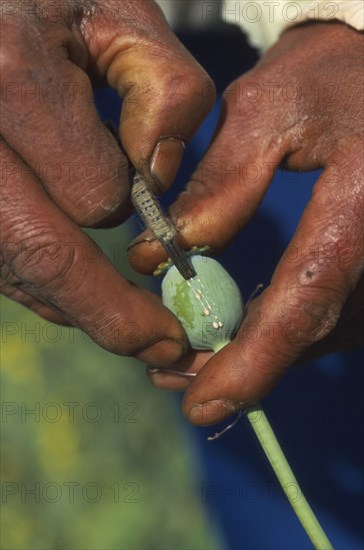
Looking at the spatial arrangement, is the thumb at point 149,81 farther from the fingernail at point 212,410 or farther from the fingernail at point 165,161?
the fingernail at point 212,410

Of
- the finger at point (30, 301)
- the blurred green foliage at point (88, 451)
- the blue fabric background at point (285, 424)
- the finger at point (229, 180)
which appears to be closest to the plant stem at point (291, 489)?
the finger at point (229, 180)

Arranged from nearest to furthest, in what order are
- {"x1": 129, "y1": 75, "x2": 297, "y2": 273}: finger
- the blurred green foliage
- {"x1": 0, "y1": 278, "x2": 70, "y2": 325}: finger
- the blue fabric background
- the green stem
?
the green stem < {"x1": 129, "y1": 75, "x2": 297, "y2": 273}: finger < {"x1": 0, "y1": 278, "x2": 70, "y2": 325}: finger < the blue fabric background < the blurred green foliage

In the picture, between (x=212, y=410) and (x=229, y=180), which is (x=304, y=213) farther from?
(x=212, y=410)

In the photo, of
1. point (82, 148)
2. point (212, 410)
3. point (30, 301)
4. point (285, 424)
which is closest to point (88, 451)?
point (285, 424)

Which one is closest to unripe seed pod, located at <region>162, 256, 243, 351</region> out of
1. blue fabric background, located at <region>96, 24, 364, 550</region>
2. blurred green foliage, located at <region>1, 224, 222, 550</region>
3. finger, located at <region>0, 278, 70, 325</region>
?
finger, located at <region>0, 278, 70, 325</region>

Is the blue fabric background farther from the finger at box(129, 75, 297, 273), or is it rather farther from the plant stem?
the plant stem

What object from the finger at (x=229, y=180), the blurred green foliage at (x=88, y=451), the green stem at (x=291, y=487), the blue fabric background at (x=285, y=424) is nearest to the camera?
the green stem at (x=291, y=487)

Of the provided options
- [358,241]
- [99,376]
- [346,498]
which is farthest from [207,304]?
[99,376]

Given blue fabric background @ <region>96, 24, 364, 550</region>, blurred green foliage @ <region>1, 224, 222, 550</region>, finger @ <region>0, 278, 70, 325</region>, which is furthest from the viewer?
blurred green foliage @ <region>1, 224, 222, 550</region>

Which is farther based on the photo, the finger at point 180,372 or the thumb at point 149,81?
the finger at point 180,372

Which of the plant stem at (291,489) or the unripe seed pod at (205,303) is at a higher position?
the unripe seed pod at (205,303)
